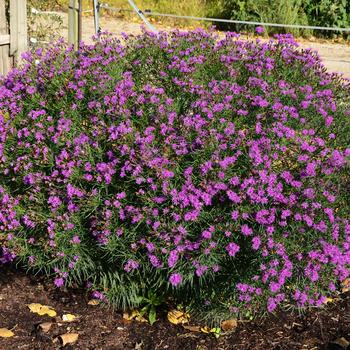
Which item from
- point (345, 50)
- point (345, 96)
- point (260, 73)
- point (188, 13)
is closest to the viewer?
point (260, 73)

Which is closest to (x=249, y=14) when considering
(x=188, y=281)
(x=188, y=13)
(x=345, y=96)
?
(x=188, y=13)

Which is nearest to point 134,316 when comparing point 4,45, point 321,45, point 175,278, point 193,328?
point 193,328

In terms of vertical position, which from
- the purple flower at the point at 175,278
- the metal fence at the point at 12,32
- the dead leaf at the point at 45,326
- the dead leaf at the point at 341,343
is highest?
the metal fence at the point at 12,32

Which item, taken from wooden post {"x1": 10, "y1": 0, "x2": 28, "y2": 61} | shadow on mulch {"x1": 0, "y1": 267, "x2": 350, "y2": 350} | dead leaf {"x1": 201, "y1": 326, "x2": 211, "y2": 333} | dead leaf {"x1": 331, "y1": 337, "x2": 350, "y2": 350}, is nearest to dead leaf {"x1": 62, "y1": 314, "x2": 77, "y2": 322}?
shadow on mulch {"x1": 0, "y1": 267, "x2": 350, "y2": 350}

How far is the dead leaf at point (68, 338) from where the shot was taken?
3510 millimetres

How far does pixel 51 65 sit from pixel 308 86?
165 centimetres

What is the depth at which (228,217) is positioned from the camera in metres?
3.12

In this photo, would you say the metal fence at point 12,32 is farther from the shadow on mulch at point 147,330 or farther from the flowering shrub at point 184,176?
the shadow on mulch at point 147,330

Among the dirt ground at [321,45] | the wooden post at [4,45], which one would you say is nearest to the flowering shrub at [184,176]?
the wooden post at [4,45]

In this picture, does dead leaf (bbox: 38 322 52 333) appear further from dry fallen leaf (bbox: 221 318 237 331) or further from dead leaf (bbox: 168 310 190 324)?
dry fallen leaf (bbox: 221 318 237 331)

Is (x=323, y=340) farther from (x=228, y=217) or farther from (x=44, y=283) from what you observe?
(x=44, y=283)

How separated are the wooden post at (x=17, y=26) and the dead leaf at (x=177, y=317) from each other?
391 centimetres

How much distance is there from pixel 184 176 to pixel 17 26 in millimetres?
4172

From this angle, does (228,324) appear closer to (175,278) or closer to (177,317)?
(177,317)
